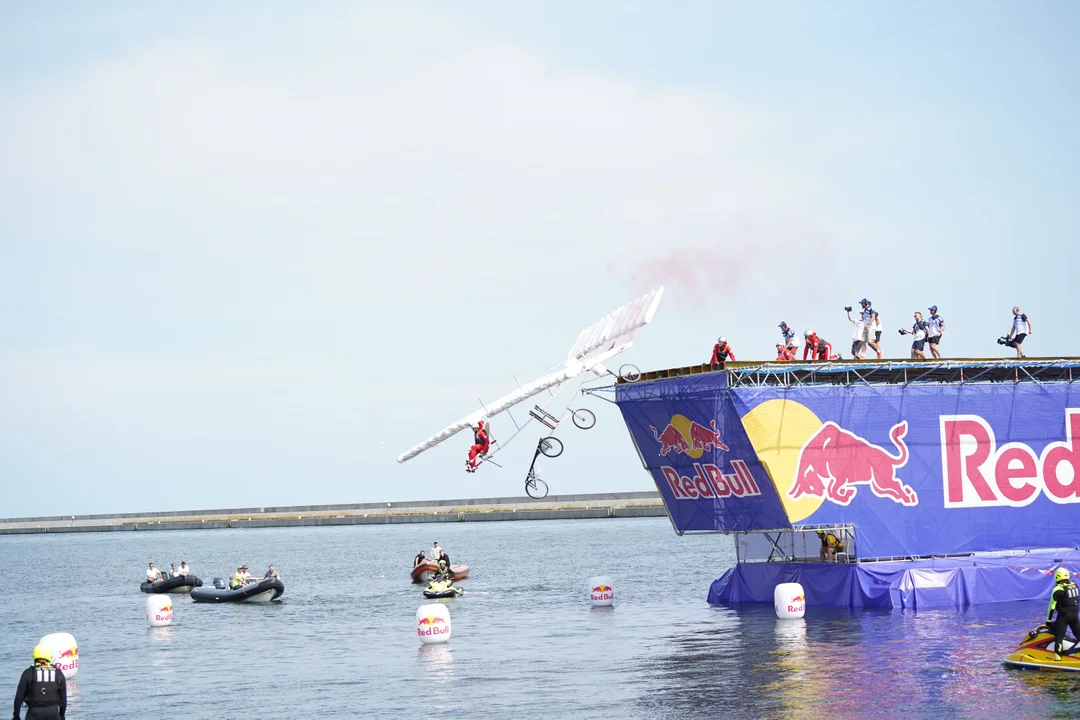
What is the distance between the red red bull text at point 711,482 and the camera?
4341 cm

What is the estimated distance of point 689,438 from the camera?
45000 mm

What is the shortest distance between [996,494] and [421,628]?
21298mm

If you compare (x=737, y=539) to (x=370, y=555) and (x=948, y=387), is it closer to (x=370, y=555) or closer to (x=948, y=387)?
(x=948, y=387)

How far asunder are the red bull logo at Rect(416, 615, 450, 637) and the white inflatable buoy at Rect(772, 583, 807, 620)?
11770 millimetres

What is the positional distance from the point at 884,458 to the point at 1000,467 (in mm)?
4857

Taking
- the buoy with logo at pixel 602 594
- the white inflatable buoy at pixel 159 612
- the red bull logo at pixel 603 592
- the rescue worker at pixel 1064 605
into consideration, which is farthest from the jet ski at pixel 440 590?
the rescue worker at pixel 1064 605

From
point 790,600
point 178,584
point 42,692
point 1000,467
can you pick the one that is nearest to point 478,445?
point 790,600

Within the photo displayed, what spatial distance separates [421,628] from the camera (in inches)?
1726

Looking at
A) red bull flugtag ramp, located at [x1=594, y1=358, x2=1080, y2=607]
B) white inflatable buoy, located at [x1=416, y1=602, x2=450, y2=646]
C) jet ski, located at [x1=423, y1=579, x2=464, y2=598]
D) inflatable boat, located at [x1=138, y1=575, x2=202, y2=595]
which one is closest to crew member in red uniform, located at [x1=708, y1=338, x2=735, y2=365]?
red bull flugtag ramp, located at [x1=594, y1=358, x2=1080, y2=607]

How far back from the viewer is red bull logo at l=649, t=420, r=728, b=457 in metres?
43.7

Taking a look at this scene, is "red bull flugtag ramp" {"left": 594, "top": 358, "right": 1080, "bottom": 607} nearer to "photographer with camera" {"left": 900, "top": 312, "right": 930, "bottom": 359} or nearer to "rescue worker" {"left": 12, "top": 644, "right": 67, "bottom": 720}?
"photographer with camera" {"left": 900, "top": 312, "right": 930, "bottom": 359}

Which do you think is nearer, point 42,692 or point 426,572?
point 42,692

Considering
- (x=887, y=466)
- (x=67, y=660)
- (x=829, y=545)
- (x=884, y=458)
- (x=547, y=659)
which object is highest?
(x=884, y=458)

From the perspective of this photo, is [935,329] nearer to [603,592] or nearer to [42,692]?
[603,592]
